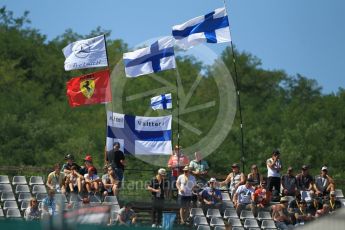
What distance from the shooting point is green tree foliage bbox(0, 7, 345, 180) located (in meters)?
69.8

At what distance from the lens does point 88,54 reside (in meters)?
35.6

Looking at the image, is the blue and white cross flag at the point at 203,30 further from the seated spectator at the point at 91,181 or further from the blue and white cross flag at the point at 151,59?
the seated spectator at the point at 91,181

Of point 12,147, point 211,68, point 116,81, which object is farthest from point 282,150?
point 211,68

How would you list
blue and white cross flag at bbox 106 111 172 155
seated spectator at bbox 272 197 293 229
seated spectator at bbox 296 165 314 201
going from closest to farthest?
seated spectator at bbox 272 197 293 229 < seated spectator at bbox 296 165 314 201 < blue and white cross flag at bbox 106 111 172 155

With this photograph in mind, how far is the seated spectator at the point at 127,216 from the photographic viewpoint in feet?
96.2

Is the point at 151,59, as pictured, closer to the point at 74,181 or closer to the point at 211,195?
the point at 211,195

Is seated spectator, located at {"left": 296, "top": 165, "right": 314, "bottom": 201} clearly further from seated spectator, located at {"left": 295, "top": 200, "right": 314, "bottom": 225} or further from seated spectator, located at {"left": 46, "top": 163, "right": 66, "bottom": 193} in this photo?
seated spectator, located at {"left": 46, "top": 163, "right": 66, "bottom": 193}

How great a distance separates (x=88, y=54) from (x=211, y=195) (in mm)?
6081

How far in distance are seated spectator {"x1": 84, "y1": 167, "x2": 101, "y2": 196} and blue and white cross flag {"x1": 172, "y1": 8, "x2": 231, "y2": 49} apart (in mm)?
6738

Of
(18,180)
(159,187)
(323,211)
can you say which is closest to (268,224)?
(323,211)

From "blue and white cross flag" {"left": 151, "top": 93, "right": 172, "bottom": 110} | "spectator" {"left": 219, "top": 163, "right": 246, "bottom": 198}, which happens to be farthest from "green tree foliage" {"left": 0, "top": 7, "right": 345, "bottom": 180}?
"spectator" {"left": 219, "top": 163, "right": 246, "bottom": 198}

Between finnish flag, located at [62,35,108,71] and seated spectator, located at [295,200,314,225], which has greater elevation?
finnish flag, located at [62,35,108,71]

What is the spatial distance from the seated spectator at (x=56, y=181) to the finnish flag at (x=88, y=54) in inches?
196

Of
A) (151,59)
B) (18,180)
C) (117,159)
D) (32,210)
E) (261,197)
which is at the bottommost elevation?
(32,210)
